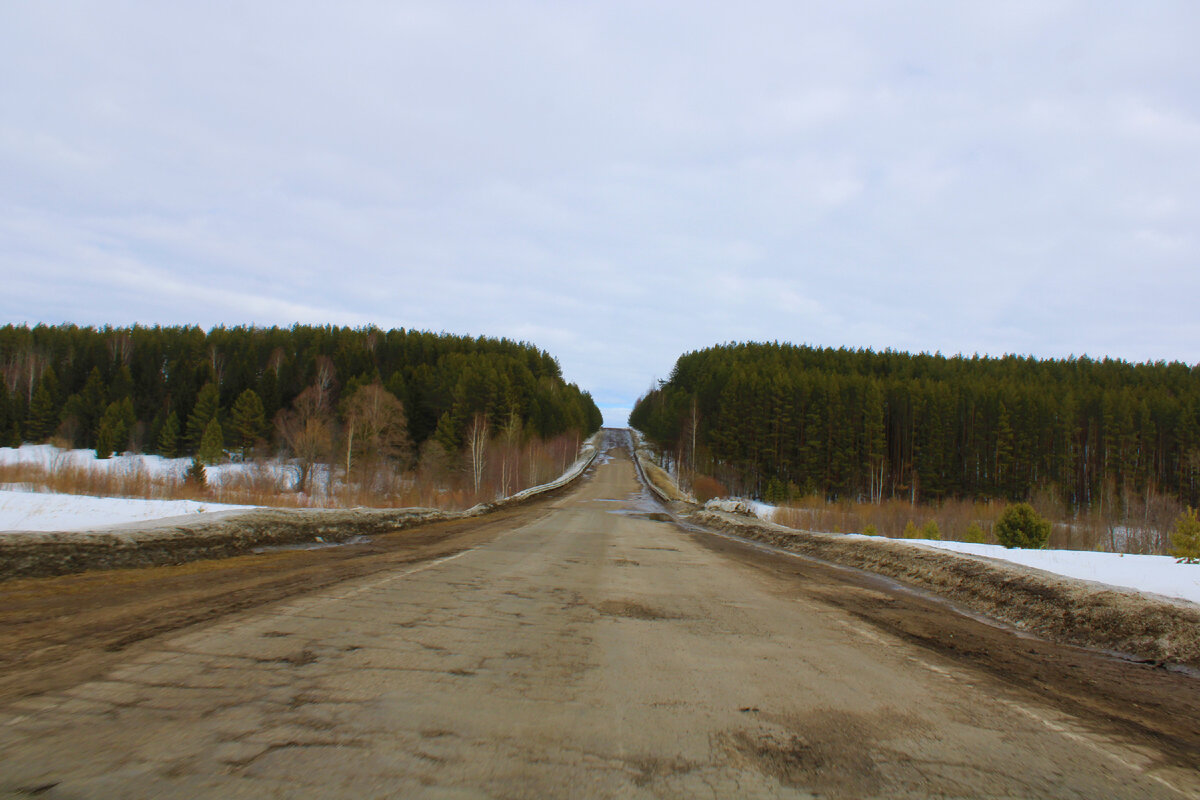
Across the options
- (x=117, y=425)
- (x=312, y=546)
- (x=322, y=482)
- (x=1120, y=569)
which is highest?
(x=117, y=425)

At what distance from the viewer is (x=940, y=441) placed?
67750mm

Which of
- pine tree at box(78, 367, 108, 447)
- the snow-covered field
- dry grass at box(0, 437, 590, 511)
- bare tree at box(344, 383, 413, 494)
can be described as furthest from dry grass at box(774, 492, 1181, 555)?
pine tree at box(78, 367, 108, 447)

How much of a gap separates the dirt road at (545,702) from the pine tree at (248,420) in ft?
221

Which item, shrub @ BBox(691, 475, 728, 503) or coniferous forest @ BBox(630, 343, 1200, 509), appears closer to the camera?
shrub @ BBox(691, 475, 728, 503)

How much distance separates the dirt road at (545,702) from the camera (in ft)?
9.18

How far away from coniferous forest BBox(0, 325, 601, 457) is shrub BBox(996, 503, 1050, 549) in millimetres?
43319

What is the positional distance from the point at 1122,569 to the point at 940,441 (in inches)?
2589

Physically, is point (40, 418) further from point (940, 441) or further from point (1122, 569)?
point (940, 441)

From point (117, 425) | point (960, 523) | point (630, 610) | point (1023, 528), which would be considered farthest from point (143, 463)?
point (960, 523)

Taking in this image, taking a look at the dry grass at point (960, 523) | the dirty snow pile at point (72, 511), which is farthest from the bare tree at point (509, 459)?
the dirty snow pile at point (72, 511)

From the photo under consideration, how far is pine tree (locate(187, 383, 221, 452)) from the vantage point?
68.4m

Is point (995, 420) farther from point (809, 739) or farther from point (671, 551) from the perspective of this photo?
point (809, 739)

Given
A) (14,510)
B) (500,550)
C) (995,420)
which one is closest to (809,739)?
(500,550)

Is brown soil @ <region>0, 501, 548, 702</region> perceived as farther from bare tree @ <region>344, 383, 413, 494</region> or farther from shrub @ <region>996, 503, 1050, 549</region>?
bare tree @ <region>344, 383, 413, 494</region>
